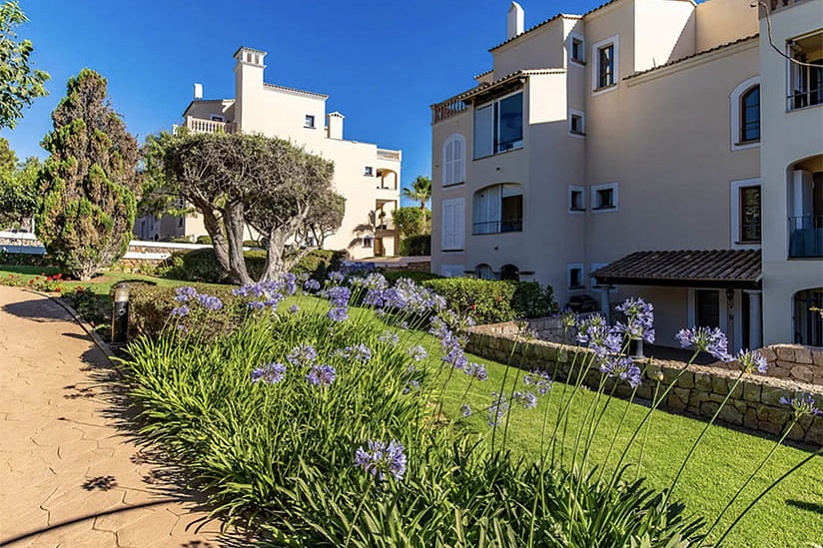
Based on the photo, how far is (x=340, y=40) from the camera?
21797 millimetres

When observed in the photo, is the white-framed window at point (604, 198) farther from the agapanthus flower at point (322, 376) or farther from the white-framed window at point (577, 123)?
the agapanthus flower at point (322, 376)

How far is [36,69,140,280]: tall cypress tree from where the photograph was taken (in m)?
15.7

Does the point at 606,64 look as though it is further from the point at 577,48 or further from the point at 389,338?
the point at 389,338

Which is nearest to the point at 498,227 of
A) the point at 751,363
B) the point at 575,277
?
the point at 575,277

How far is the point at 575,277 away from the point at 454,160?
7785mm

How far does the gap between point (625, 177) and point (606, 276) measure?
448 centimetres

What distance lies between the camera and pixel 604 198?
18.5m

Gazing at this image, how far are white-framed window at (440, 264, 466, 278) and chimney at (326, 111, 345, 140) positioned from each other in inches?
807

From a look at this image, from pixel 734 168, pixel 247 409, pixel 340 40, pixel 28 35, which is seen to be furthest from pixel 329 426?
pixel 340 40

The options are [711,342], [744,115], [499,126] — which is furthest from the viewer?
[499,126]

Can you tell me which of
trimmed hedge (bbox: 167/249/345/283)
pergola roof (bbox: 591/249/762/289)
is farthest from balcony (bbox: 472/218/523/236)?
trimmed hedge (bbox: 167/249/345/283)

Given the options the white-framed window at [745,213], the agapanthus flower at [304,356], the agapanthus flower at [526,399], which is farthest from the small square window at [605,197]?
the agapanthus flower at [304,356]

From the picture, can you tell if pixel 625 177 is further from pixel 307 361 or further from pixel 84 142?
pixel 84 142

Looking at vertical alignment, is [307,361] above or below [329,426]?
above
